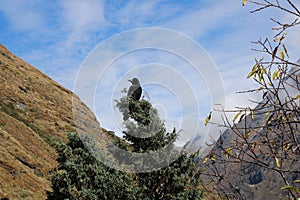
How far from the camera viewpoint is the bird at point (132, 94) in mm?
20891

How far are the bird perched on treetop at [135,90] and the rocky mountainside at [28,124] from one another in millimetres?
5348

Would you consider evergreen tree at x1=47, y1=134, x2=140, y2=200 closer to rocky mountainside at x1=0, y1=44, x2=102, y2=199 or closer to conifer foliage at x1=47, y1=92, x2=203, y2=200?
Answer: conifer foliage at x1=47, y1=92, x2=203, y2=200

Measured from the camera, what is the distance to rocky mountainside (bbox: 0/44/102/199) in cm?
2985

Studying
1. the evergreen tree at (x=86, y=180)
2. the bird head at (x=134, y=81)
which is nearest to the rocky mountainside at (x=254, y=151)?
the evergreen tree at (x=86, y=180)

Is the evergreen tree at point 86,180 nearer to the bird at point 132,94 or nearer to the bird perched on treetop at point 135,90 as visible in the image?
the bird at point 132,94

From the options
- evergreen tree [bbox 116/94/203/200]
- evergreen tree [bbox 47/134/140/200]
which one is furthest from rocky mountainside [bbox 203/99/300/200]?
evergreen tree [bbox 116/94/203/200]

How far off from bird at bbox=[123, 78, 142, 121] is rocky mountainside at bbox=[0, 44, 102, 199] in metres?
4.67

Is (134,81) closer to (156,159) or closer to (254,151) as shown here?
(156,159)

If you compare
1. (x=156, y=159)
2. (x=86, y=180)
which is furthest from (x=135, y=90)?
(x=86, y=180)

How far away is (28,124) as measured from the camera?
163 ft

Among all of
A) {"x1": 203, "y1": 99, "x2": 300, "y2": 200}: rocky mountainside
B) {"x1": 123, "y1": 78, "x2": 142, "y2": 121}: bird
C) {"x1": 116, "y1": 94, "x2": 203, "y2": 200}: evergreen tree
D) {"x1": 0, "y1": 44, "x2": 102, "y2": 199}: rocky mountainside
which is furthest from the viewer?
{"x1": 0, "y1": 44, "x2": 102, "y2": 199}: rocky mountainside

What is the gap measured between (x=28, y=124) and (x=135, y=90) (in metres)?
33.5

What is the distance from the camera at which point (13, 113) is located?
49406 mm

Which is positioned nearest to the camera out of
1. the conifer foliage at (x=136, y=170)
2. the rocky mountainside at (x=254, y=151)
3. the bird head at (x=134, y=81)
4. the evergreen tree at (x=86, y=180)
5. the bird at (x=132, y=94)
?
the rocky mountainside at (x=254, y=151)
